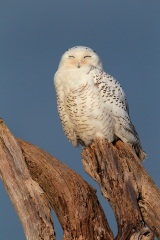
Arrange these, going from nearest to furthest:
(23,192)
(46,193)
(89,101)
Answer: (23,192) → (46,193) → (89,101)

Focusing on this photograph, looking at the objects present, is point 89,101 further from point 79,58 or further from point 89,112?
point 79,58

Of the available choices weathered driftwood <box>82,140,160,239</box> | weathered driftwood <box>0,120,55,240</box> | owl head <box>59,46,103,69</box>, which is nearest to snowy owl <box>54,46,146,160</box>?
owl head <box>59,46,103,69</box>

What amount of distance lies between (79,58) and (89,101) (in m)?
0.66

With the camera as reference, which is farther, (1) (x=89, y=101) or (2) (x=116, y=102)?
(2) (x=116, y=102)

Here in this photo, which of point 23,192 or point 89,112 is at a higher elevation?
point 89,112

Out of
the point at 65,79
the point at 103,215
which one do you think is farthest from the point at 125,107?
the point at 103,215

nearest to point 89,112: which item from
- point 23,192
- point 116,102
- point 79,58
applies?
point 116,102

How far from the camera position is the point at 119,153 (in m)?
6.82

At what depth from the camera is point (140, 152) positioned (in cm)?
747

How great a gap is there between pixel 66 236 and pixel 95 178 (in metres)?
0.79

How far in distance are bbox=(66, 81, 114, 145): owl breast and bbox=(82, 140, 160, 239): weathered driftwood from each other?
23 centimetres

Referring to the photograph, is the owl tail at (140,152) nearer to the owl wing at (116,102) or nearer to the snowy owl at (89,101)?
the snowy owl at (89,101)

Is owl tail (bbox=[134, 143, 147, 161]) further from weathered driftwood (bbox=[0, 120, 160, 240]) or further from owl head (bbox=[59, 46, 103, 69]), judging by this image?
owl head (bbox=[59, 46, 103, 69])

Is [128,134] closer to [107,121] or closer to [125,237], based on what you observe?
[107,121]
